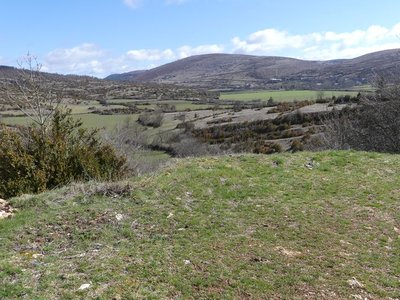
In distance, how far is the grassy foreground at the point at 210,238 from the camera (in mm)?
5027

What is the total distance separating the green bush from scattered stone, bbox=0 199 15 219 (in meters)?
1.16

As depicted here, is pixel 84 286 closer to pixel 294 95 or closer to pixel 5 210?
pixel 5 210

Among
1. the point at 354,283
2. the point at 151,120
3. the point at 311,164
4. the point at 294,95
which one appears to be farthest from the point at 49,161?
the point at 294,95

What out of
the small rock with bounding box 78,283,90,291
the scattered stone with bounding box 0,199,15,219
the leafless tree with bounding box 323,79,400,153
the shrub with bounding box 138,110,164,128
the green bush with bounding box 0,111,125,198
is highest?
the green bush with bounding box 0,111,125,198

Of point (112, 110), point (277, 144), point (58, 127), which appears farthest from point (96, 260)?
point (112, 110)

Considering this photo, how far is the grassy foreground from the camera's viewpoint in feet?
16.5

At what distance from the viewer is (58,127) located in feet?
35.1

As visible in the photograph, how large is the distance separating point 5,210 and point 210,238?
370cm

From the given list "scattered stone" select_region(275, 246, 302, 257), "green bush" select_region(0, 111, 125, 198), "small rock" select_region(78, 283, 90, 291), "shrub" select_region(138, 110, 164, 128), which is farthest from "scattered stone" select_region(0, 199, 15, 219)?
"shrub" select_region(138, 110, 164, 128)

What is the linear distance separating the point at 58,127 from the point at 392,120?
1839 cm

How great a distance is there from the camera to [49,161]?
382 inches

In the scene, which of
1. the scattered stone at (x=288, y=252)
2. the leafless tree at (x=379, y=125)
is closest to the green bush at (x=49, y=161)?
the scattered stone at (x=288, y=252)

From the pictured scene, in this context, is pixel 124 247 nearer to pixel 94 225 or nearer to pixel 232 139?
pixel 94 225

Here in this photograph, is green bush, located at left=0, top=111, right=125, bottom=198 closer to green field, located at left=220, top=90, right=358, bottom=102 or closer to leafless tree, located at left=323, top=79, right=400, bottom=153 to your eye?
leafless tree, located at left=323, top=79, right=400, bottom=153
